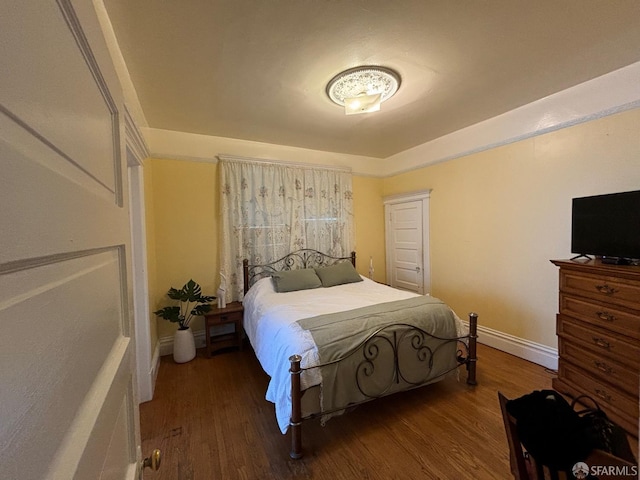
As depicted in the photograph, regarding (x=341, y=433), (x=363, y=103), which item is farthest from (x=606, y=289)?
(x=363, y=103)

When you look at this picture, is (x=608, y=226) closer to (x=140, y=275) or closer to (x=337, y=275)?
(x=337, y=275)

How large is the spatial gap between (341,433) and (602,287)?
2.11m

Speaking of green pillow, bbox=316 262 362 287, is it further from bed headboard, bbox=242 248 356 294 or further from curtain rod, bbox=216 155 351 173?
curtain rod, bbox=216 155 351 173

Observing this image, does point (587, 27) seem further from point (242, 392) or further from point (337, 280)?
point (242, 392)

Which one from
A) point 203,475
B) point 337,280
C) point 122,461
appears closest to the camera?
point 122,461

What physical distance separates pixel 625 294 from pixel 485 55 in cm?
187

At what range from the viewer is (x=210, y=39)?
1.70 meters

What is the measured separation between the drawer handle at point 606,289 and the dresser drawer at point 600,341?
0.92 feet

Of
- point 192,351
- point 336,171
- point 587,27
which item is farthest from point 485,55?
point 192,351

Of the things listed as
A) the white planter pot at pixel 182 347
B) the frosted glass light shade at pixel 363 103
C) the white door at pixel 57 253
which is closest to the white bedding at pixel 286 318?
the white planter pot at pixel 182 347

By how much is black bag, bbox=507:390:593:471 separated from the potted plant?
9.40ft

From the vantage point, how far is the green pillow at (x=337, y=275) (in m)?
3.49

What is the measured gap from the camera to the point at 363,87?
2.22 metres

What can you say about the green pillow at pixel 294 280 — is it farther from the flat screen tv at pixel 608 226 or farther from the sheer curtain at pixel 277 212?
the flat screen tv at pixel 608 226
